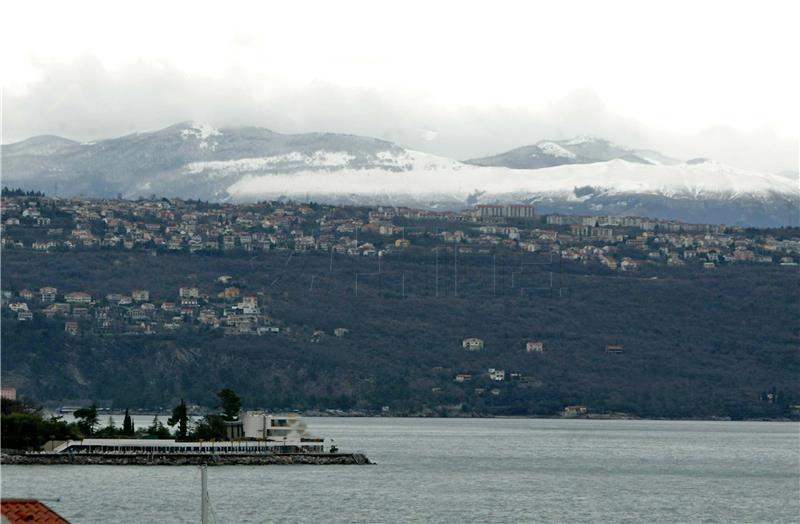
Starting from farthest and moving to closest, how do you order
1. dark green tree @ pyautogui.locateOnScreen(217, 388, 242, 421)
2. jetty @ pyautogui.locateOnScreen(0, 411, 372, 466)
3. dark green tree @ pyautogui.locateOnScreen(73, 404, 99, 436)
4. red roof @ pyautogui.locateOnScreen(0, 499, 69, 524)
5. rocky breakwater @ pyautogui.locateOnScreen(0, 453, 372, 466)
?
1. dark green tree @ pyautogui.locateOnScreen(73, 404, 99, 436)
2. dark green tree @ pyautogui.locateOnScreen(217, 388, 242, 421)
3. jetty @ pyautogui.locateOnScreen(0, 411, 372, 466)
4. rocky breakwater @ pyautogui.locateOnScreen(0, 453, 372, 466)
5. red roof @ pyautogui.locateOnScreen(0, 499, 69, 524)

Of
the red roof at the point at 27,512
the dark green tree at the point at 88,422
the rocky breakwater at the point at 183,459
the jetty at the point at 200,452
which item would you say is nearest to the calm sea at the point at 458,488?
the rocky breakwater at the point at 183,459

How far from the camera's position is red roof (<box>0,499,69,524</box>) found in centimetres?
2225

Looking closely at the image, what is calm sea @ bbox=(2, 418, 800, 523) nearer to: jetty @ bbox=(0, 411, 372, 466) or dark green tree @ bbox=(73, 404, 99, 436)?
jetty @ bbox=(0, 411, 372, 466)

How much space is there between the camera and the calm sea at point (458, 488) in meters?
79.4

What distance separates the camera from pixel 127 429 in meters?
139

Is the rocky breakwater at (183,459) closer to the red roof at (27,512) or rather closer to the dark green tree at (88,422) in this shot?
the dark green tree at (88,422)

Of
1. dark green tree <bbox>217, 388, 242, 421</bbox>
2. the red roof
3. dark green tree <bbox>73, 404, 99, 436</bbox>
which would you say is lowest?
dark green tree <bbox>73, 404, 99, 436</bbox>

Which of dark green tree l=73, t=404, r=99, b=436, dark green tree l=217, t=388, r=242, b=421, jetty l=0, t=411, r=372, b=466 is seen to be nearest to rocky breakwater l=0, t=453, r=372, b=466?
jetty l=0, t=411, r=372, b=466

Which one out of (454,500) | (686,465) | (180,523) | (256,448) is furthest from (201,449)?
(180,523)

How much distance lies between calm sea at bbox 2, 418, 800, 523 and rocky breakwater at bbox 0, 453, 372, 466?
2.81 m

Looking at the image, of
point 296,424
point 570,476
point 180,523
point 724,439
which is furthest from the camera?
point 724,439

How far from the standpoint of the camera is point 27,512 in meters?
22.4

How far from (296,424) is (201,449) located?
9650 millimetres

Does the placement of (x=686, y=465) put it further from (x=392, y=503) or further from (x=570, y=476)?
(x=392, y=503)
